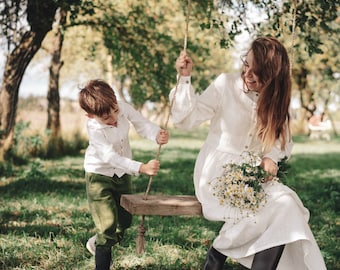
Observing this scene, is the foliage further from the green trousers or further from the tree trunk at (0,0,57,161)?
the green trousers

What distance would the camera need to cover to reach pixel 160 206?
3.68 meters

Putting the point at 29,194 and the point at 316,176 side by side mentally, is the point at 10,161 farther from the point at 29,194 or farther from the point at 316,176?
the point at 316,176

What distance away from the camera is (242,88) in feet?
12.8

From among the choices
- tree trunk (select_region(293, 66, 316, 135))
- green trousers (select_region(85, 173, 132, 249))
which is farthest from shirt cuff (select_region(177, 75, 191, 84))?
tree trunk (select_region(293, 66, 316, 135))

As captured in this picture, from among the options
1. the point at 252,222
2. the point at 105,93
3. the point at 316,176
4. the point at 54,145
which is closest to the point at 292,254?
the point at 252,222

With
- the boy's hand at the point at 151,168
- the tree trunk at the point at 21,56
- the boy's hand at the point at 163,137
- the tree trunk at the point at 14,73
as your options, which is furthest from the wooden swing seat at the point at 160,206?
the tree trunk at the point at 14,73

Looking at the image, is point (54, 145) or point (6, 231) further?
point (54, 145)

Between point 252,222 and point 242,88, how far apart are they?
3.15 feet

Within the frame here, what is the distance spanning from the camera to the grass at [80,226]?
463 cm

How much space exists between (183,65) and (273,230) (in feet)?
4.02

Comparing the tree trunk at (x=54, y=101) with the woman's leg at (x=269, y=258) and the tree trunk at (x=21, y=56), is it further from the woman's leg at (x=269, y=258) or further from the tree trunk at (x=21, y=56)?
the woman's leg at (x=269, y=258)

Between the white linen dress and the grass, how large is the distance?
41.4 inches

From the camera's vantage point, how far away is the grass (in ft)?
15.2

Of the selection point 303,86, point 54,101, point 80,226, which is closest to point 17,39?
Answer: point 80,226
